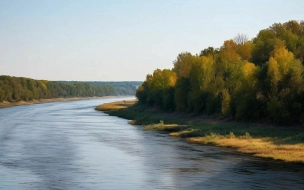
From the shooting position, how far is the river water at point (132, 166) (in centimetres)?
3581

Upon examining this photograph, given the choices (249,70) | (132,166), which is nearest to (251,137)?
(132,166)

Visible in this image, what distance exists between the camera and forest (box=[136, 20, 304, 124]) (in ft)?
225

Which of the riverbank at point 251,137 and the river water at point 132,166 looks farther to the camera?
the riverbank at point 251,137

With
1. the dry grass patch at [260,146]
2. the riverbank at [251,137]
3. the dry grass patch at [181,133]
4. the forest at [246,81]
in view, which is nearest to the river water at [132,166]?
the dry grass patch at [260,146]

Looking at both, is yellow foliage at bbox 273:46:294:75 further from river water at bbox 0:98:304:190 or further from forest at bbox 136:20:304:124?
river water at bbox 0:98:304:190

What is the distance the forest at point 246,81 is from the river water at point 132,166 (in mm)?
15684

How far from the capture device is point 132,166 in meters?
43.9

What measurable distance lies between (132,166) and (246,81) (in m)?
38.8

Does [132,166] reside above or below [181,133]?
below

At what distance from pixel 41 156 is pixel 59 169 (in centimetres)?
792

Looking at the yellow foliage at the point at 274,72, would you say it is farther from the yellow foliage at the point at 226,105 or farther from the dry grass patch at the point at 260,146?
the dry grass patch at the point at 260,146

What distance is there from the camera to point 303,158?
4512cm

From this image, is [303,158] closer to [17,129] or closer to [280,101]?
[280,101]

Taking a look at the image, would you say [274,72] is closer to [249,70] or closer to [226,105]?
[249,70]
